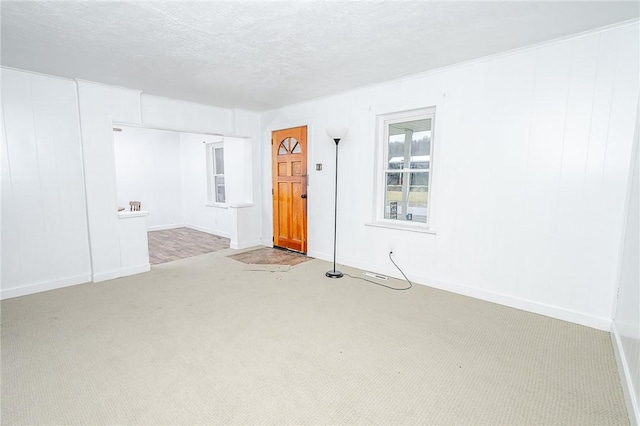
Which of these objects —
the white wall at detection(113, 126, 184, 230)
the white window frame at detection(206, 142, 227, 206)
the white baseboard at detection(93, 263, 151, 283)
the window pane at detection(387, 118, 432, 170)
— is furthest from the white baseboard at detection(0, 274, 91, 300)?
the window pane at detection(387, 118, 432, 170)

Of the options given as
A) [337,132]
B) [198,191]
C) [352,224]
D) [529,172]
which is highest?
[337,132]

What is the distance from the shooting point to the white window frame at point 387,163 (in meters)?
3.61

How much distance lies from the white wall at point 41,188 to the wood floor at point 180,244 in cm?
122

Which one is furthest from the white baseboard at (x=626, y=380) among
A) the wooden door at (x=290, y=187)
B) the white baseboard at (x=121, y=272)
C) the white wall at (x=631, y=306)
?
the white baseboard at (x=121, y=272)

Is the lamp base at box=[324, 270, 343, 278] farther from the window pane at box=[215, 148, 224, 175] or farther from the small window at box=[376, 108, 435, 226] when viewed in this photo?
the window pane at box=[215, 148, 224, 175]

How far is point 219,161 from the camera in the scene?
7121mm

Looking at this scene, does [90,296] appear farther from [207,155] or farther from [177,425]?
[207,155]

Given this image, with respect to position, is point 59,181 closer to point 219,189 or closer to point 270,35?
point 270,35

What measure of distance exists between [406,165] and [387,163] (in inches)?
11.0

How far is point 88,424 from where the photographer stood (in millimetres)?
1616

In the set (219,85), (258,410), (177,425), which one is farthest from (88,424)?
(219,85)

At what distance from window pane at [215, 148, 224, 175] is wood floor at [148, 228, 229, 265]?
1.49m

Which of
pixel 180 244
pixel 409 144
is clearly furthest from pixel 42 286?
pixel 409 144

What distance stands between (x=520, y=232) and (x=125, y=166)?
768 centimetres
